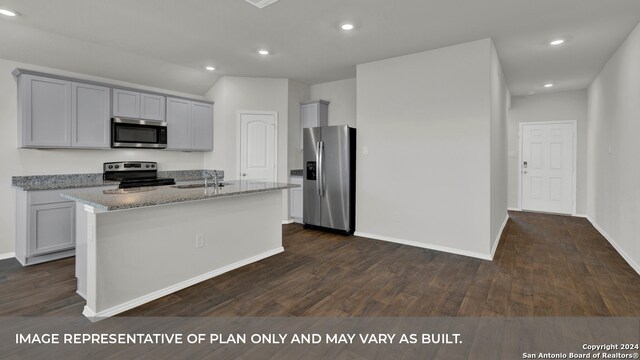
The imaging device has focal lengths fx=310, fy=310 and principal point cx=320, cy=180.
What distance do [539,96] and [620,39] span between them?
10.5ft

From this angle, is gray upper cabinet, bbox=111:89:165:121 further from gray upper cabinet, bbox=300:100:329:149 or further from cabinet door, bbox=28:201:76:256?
gray upper cabinet, bbox=300:100:329:149

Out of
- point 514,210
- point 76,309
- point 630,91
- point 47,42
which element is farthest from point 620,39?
point 47,42

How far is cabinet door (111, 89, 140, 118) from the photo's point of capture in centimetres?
432

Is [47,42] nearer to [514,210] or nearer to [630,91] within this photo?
[630,91]

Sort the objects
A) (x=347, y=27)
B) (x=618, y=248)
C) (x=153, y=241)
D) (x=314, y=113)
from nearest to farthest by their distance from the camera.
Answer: (x=153, y=241)
(x=347, y=27)
(x=618, y=248)
(x=314, y=113)

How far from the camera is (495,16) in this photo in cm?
305

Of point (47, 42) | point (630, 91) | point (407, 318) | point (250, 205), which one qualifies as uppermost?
point (47, 42)

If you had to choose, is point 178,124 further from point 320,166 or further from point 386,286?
point 386,286

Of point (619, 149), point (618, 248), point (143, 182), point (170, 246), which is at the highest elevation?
point (619, 149)

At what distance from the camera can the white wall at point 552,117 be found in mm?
6203

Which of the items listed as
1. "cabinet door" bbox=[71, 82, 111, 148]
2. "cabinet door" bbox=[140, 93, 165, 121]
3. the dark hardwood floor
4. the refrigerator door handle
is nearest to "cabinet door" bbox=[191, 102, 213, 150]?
"cabinet door" bbox=[140, 93, 165, 121]

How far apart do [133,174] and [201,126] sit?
1.32 metres

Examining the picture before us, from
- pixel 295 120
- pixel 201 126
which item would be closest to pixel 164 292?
pixel 201 126

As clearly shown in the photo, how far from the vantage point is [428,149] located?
4.05 metres
